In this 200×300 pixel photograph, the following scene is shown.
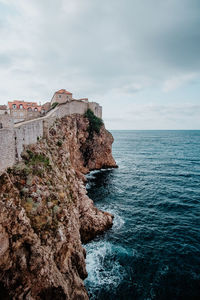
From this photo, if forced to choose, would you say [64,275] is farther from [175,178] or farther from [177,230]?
[175,178]

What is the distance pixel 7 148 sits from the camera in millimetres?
12297

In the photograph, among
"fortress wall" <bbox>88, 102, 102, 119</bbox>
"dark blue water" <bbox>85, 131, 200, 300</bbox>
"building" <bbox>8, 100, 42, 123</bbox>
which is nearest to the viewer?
"dark blue water" <bbox>85, 131, 200, 300</bbox>

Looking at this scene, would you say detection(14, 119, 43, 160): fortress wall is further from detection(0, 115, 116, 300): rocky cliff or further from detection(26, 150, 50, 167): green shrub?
detection(26, 150, 50, 167): green shrub

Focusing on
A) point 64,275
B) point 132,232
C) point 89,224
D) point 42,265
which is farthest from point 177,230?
point 42,265

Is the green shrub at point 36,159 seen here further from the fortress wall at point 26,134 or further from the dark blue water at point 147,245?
the dark blue water at point 147,245

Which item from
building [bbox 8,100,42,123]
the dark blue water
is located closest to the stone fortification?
the dark blue water

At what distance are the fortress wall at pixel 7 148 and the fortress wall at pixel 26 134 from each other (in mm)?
708

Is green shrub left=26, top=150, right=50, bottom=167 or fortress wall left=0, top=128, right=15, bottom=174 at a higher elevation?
fortress wall left=0, top=128, right=15, bottom=174

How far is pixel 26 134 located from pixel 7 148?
388 centimetres

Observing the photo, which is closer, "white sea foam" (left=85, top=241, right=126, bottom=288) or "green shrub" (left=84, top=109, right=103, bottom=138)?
"white sea foam" (left=85, top=241, right=126, bottom=288)

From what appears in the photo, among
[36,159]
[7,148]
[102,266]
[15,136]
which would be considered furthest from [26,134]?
[102,266]

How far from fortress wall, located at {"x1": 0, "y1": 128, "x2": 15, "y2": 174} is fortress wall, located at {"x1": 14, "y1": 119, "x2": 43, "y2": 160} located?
A: 0.71 meters

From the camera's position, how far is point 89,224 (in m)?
20.2

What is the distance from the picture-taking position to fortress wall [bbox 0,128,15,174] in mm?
11648
